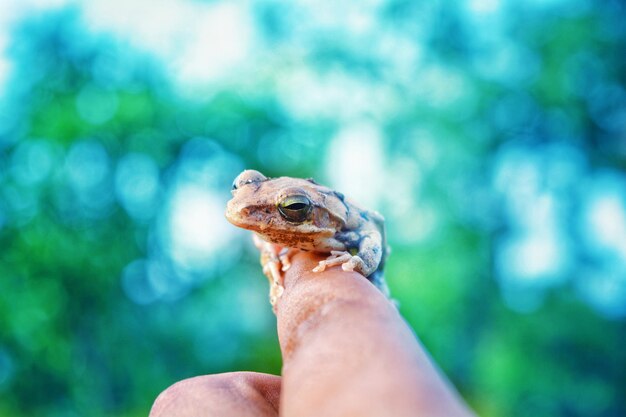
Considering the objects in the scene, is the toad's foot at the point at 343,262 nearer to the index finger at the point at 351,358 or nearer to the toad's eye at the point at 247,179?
the index finger at the point at 351,358

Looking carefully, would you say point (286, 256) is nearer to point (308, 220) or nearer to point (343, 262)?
point (308, 220)

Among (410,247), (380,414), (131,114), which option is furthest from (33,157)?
(380,414)

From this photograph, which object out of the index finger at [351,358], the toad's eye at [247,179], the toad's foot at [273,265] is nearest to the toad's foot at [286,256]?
the toad's foot at [273,265]

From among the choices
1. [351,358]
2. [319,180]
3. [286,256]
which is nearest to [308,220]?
[286,256]

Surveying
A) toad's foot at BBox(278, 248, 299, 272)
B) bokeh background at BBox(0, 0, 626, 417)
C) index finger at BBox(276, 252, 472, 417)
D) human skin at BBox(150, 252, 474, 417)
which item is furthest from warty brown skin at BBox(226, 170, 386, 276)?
bokeh background at BBox(0, 0, 626, 417)

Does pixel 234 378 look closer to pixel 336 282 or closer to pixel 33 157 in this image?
pixel 336 282

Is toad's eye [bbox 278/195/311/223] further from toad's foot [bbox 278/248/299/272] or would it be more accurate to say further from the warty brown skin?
Result: toad's foot [bbox 278/248/299/272]
